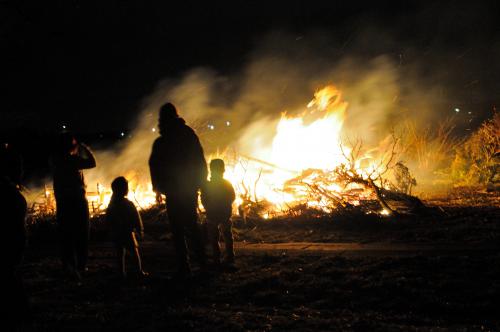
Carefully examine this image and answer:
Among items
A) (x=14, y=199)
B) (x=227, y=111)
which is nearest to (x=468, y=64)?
(x=227, y=111)

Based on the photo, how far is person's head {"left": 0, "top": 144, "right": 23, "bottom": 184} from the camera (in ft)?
12.4

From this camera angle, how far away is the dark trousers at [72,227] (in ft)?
20.0

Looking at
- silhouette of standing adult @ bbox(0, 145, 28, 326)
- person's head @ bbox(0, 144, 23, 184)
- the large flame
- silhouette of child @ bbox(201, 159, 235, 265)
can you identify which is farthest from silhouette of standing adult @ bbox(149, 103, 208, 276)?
the large flame

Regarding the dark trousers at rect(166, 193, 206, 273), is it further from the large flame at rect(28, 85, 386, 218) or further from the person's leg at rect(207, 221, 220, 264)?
the large flame at rect(28, 85, 386, 218)

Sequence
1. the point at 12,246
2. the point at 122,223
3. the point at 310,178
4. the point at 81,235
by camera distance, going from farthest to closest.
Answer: the point at 310,178 < the point at 81,235 < the point at 122,223 < the point at 12,246

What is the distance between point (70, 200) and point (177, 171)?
1589mm

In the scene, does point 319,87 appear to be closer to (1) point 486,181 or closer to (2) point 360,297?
(1) point 486,181

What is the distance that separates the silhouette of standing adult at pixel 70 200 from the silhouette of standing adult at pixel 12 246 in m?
2.52

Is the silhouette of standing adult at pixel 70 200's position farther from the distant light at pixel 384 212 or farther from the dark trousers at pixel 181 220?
the distant light at pixel 384 212

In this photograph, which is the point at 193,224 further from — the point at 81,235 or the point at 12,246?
the point at 12,246

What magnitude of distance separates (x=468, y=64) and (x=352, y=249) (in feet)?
78.1

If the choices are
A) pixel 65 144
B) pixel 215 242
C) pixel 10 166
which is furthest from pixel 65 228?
pixel 10 166

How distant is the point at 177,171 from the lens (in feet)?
18.9

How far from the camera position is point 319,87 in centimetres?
1230
